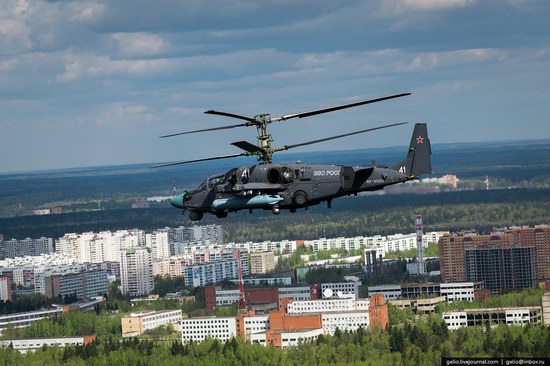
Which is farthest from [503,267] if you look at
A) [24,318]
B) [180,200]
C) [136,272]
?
[180,200]

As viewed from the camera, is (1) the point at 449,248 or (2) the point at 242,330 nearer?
(2) the point at 242,330

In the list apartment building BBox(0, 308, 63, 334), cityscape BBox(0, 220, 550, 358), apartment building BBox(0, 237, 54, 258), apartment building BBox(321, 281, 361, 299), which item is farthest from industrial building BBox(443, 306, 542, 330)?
apartment building BBox(0, 237, 54, 258)

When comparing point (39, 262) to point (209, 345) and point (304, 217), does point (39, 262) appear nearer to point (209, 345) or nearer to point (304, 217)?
point (304, 217)

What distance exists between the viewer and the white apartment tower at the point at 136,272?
124 m

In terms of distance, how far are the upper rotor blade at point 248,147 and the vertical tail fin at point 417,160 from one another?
12.6 ft

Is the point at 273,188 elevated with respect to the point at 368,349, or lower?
elevated

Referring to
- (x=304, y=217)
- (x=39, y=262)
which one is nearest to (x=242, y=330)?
(x=39, y=262)

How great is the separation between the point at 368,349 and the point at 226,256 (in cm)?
6391

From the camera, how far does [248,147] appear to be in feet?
125

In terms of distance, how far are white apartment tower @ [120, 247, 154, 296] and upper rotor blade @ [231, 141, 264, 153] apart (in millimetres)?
82868

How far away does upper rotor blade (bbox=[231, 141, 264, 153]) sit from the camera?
3762 cm

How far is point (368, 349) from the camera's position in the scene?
71875 mm

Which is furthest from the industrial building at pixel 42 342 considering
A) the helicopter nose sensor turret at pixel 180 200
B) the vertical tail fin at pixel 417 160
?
the vertical tail fin at pixel 417 160

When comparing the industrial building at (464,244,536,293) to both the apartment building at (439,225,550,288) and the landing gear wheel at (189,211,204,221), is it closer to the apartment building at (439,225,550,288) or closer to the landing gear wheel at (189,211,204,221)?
the apartment building at (439,225,550,288)
